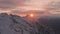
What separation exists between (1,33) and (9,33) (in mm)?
8078

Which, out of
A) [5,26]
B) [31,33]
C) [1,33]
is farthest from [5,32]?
[31,33]

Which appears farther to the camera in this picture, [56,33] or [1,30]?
[56,33]

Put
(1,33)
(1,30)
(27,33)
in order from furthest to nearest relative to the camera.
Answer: (27,33) < (1,30) < (1,33)

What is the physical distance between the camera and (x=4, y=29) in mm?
178875

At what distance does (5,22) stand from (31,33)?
1140 inches

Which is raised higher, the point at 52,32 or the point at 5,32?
the point at 5,32

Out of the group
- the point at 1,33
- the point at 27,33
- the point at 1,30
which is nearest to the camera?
the point at 1,33

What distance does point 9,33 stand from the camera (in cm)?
17238

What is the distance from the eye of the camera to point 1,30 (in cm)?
17838

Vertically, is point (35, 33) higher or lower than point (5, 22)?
lower

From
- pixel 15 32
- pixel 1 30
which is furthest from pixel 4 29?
pixel 15 32

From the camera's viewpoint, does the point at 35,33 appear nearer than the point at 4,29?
No

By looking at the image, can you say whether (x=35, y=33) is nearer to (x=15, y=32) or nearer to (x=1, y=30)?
(x=15, y=32)

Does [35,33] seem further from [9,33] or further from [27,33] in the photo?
[9,33]
